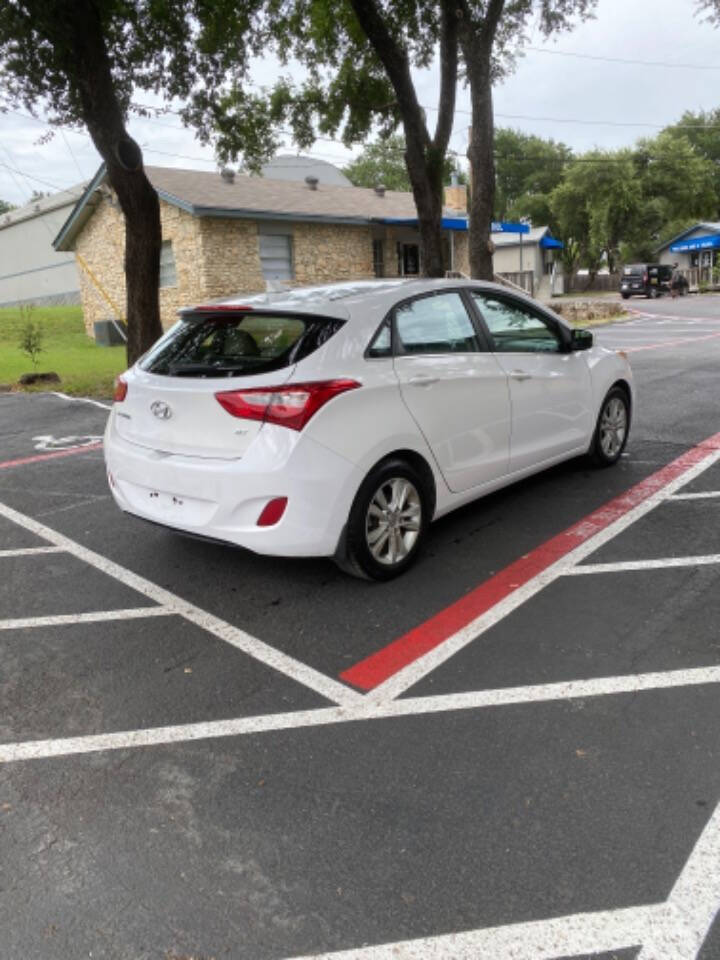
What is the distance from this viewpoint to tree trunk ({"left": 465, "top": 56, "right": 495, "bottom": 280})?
1173 centimetres

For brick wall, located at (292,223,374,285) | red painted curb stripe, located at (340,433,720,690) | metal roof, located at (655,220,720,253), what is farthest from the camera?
metal roof, located at (655,220,720,253)

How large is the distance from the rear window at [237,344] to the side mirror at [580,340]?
2444 millimetres

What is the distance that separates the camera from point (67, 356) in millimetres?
20156

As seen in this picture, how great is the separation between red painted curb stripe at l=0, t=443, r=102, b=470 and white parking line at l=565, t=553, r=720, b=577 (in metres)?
5.83

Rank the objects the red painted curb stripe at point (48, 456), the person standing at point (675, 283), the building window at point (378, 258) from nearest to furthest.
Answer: the red painted curb stripe at point (48, 456)
the building window at point (378, 258)
the person standing at point (675, 283)

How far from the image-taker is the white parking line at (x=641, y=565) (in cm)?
427

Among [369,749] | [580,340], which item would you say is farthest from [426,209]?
[369,749]

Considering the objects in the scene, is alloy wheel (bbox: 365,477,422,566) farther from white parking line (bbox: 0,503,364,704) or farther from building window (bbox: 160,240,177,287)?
building window (bbox: 160,240,177,287)

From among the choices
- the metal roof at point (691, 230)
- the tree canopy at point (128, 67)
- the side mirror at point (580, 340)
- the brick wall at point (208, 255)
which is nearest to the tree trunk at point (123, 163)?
the tree canopy at point (128, 67)

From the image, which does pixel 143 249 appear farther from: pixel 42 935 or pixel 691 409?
pixel 42 935

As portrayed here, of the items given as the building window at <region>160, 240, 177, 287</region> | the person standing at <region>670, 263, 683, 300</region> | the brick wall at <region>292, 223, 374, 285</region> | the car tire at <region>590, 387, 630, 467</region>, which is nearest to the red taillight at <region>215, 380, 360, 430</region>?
the car tire at <region>590, 387, 630, 467</region>

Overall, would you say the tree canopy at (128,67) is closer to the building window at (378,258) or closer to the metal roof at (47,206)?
the building window at (378,258)

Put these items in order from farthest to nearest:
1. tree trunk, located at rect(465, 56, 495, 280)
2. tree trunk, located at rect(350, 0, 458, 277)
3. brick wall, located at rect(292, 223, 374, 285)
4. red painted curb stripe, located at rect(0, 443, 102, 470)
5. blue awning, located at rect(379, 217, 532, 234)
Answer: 1. blue awning, located at rect(379, 217, 532, 234)
2. brick wall, located at rect(292, 223, 374, 285)
3. tree trunk, located at rect(465, 56, 495, 280)
4. tree trunk, located at rect(350, 0, 458, 277)
5. red painted curb stripe, located at rect(0, 443, 102, 470)

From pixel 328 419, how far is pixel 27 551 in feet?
8.70
